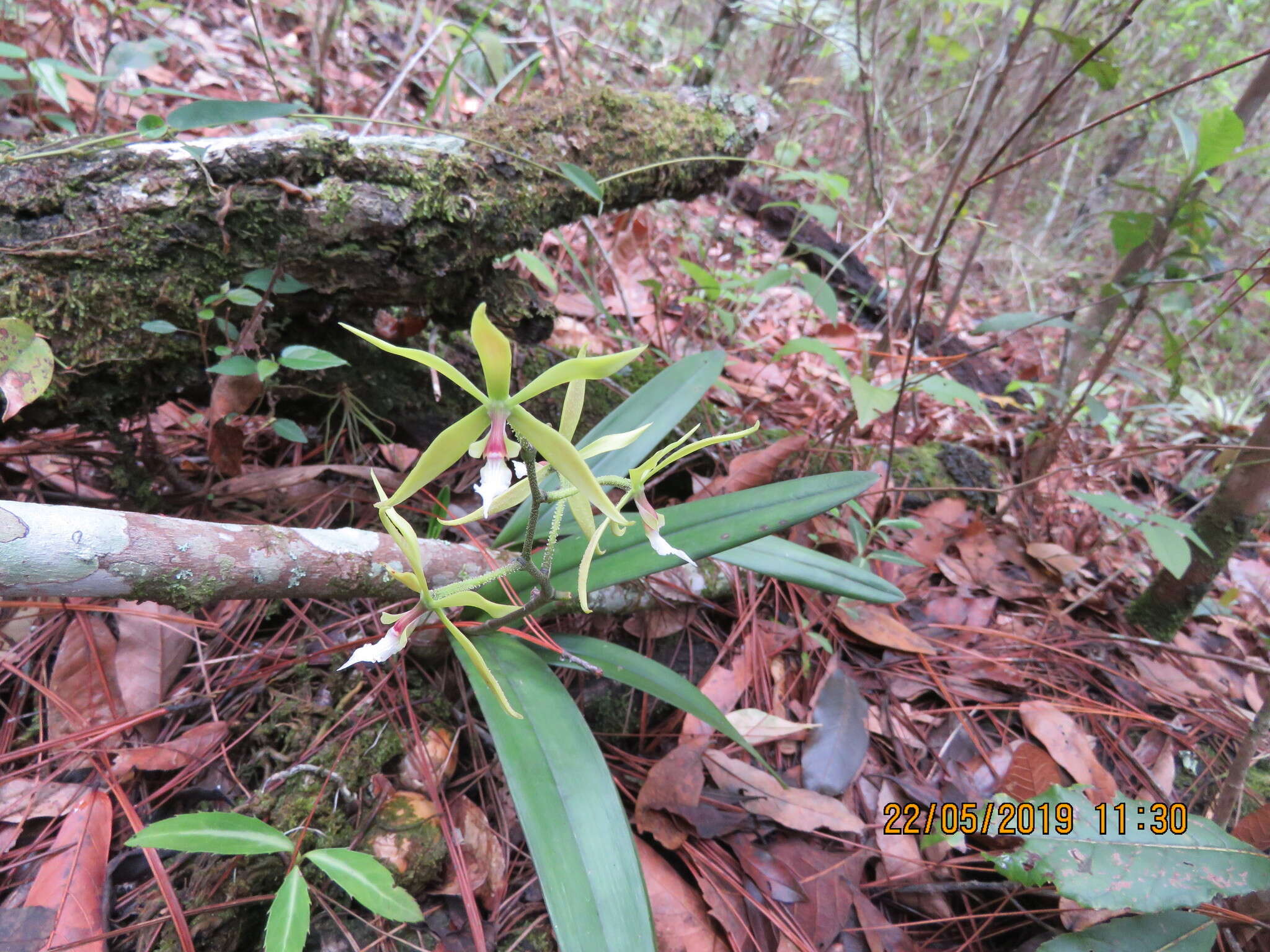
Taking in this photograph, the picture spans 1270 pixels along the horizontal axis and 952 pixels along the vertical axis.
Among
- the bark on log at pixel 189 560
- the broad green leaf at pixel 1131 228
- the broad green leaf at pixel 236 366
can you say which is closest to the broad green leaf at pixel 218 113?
the broad green leaf at pixel 236 366

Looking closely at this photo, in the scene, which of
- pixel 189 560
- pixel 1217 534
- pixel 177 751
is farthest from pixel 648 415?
pixel 1217 534

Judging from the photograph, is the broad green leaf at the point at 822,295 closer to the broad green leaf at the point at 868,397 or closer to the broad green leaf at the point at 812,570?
the broad green leaf at the point at 868,397

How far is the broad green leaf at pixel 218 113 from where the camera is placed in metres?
1.24

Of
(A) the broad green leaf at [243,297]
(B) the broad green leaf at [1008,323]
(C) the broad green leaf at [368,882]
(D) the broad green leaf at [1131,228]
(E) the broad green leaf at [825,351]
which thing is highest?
(D) the broad green leaf at [1131,228]

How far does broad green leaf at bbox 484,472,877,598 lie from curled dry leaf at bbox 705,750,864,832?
20.5 inches

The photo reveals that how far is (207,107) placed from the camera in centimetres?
125

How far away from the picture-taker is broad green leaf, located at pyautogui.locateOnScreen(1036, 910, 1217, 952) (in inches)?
43.9

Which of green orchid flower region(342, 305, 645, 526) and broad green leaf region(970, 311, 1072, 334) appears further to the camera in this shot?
broad green leaf region(970, 311, 1072, 334)

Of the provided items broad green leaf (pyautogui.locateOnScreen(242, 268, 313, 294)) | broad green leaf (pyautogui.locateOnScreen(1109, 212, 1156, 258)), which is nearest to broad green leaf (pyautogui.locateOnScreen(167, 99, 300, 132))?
broad green leaf (pyautogui.locateOnScreen(242, 268, 313, 294))

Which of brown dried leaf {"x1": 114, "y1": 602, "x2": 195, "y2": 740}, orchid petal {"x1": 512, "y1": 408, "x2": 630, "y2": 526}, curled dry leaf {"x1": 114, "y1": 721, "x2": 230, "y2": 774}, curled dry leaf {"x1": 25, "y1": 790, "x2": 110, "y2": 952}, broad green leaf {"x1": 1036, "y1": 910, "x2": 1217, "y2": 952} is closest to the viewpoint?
orchid petal {"x1": 512, "y1": 408, "x2": 630, "y2": 526}

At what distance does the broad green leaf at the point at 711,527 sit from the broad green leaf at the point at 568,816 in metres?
0.24

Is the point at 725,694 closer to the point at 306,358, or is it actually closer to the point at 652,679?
the point at 652,679

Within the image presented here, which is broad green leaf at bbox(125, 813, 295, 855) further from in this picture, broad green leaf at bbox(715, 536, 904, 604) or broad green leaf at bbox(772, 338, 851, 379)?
broad green leaf at bbox(772, 338, 851, 379)

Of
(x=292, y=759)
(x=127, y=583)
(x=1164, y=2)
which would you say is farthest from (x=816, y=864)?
(x=1164, y=2)
